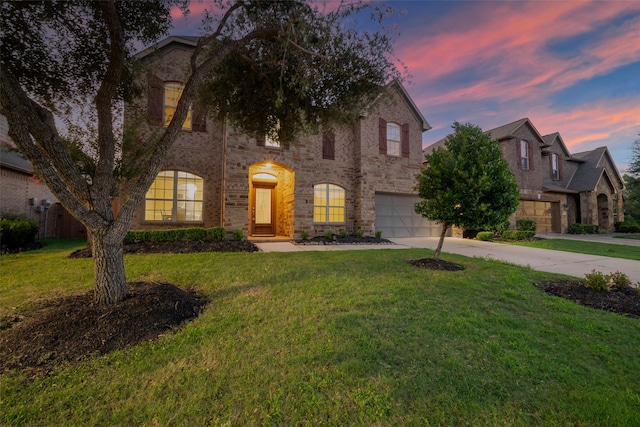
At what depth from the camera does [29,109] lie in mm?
3092

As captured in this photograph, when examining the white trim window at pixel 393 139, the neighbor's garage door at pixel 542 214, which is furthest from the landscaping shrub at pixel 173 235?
the neighbor's garage door at pixel 542 214

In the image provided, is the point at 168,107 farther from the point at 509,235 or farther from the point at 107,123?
the point at 509,235

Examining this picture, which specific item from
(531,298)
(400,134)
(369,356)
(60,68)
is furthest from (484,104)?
(60,68)

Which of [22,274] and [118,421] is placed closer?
[118,421]

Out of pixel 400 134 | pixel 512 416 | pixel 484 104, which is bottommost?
pixel 512 416

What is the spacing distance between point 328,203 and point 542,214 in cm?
1593

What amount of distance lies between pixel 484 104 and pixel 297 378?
52.7 feet

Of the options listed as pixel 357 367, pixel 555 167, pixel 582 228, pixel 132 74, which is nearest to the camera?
pixel 357 367

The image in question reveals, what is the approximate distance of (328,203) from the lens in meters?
13.0

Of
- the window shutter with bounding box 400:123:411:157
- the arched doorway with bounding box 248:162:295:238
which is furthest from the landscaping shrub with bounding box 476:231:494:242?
the arched doorway with bounding box 248:162:295:238

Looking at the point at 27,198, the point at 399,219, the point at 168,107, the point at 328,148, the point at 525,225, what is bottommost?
the point at 525,225

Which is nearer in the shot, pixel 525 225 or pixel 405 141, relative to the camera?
pixel 405 141

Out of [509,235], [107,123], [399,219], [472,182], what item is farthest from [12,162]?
[509,235]

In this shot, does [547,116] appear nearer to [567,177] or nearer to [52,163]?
[567,177]
